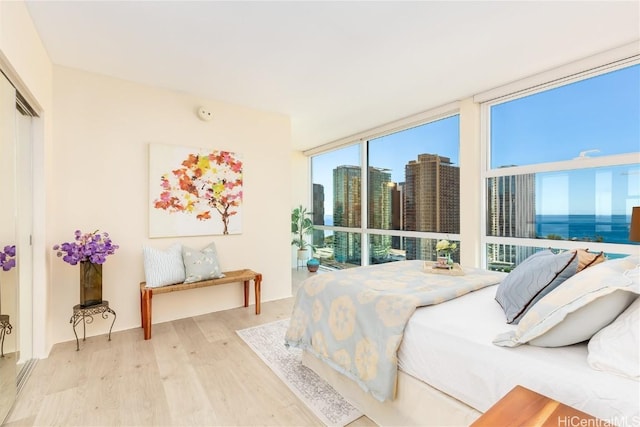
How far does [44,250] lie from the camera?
250 cm

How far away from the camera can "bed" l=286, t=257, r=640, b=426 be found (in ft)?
3.28

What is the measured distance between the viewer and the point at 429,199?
4.16m

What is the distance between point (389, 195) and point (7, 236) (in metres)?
4.23

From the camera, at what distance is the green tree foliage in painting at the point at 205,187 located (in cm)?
332

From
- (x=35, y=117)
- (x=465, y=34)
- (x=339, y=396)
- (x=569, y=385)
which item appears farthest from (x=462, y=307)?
(x=35, y=117)

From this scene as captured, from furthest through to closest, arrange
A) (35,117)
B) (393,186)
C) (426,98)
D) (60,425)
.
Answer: (393,186), (426,98), (35,117), (60,425)

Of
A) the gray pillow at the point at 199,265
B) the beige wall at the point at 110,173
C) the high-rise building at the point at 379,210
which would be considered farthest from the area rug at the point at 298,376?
the high-rise building at the point at 379,210

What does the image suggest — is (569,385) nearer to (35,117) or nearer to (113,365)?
(113,365)

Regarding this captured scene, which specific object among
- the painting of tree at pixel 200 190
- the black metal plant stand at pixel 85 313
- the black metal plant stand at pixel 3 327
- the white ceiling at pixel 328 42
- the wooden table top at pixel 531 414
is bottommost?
the black metal plant stand at pixel 85 313

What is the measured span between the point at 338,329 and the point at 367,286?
33cm

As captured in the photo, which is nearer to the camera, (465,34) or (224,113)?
(465,34)

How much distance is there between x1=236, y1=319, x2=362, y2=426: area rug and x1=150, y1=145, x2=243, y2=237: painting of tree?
132cm

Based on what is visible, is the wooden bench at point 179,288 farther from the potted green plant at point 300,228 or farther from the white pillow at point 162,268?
the potted green plant at point 300,228

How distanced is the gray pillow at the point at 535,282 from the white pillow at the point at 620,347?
355mm
